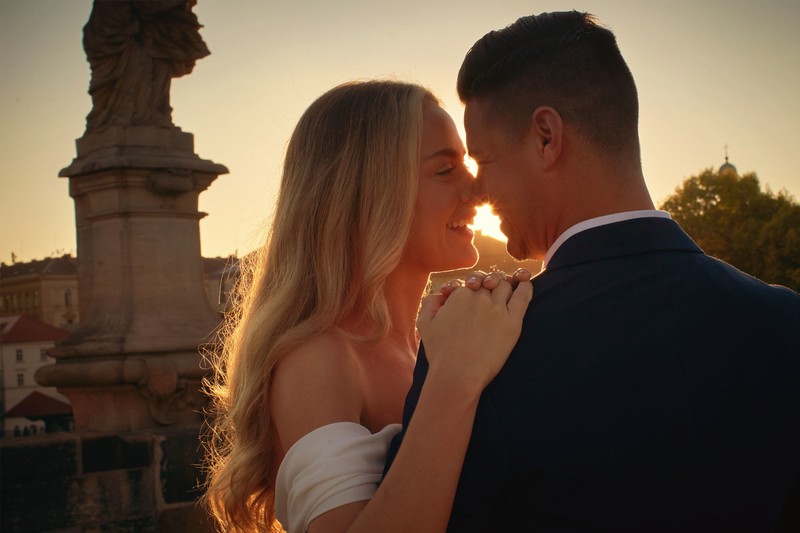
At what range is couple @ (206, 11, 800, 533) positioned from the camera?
2004mm

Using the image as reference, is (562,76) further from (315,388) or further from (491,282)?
(315,388)

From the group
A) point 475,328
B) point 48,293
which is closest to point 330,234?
point 475,328

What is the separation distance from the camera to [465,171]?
11.1ft

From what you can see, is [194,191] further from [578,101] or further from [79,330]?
[578,101]

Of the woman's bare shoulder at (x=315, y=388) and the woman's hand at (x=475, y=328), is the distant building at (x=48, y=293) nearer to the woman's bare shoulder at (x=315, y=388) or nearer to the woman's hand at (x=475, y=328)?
the woman's bare shoulder at (x=315, y=388)

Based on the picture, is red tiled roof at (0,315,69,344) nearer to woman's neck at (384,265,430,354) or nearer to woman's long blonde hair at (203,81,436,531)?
woman's neck at (384,265,430,354)

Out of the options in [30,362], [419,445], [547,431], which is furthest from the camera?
[30,362]

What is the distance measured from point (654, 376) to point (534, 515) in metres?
0.37

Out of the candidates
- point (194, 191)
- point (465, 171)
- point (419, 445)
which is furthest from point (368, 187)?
point (194, 191)

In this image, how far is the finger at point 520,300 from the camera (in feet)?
7.38

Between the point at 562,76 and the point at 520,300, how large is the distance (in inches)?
23.0

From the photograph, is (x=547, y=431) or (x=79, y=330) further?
(x=79, y=330)

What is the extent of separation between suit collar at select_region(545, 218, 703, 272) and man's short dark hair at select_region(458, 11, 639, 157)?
25 cm

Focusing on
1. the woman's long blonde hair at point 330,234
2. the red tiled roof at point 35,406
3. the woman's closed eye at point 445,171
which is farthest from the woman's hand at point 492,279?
the red tiled roof at point 35,406
